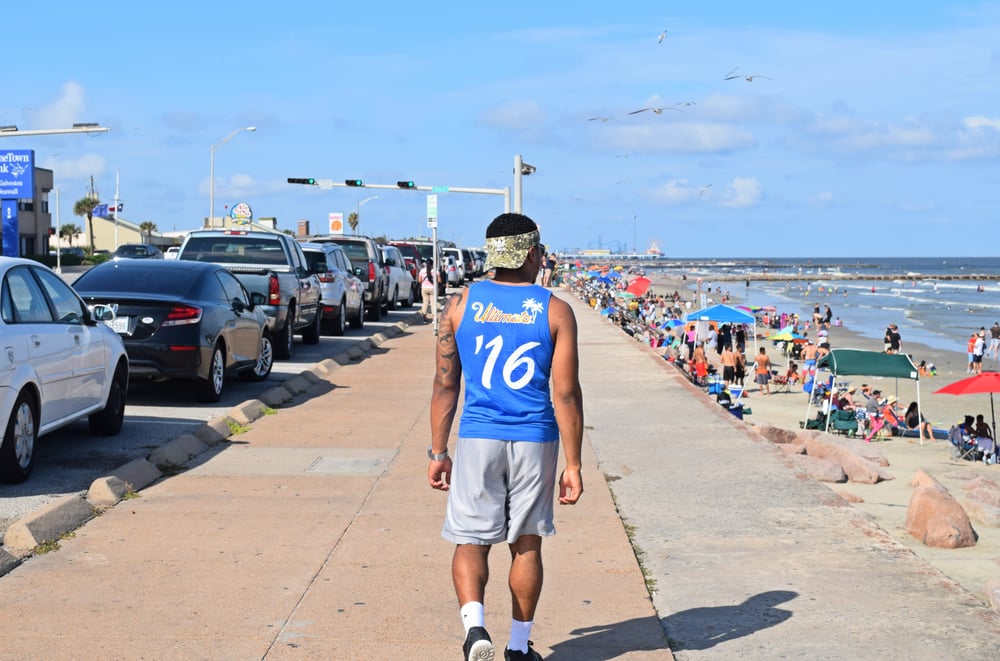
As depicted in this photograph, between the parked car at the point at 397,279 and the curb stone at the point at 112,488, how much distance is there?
2032cm

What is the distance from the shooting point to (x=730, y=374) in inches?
1213

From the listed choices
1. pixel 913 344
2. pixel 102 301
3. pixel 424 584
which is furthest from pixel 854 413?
pixel 913 344

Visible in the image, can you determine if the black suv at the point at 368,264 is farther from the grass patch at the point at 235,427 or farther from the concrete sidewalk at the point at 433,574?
the concrete sidewalk at the point at 433,574

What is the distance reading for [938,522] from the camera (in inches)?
345

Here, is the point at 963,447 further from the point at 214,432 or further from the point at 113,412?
the point at 113,412

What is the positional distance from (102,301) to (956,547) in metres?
8.60

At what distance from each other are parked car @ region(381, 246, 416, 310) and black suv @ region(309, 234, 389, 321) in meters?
2.33

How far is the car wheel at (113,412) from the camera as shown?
10.8 m

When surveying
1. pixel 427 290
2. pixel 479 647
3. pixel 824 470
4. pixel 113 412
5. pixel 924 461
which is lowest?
pixel 924 461

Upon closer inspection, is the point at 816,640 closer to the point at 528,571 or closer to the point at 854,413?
the point at 528,571

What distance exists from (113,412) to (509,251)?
6868mm

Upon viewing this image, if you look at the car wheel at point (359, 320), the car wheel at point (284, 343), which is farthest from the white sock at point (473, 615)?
the car wheel at point (359, 320)

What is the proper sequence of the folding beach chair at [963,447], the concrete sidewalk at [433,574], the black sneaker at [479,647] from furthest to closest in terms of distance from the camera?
the folding beach chair at [963,447]
the concrete sidewalk at [433,574]
the black sneaker at [479,647]

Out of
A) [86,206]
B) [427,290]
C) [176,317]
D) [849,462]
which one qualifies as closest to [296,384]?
[176,317]
